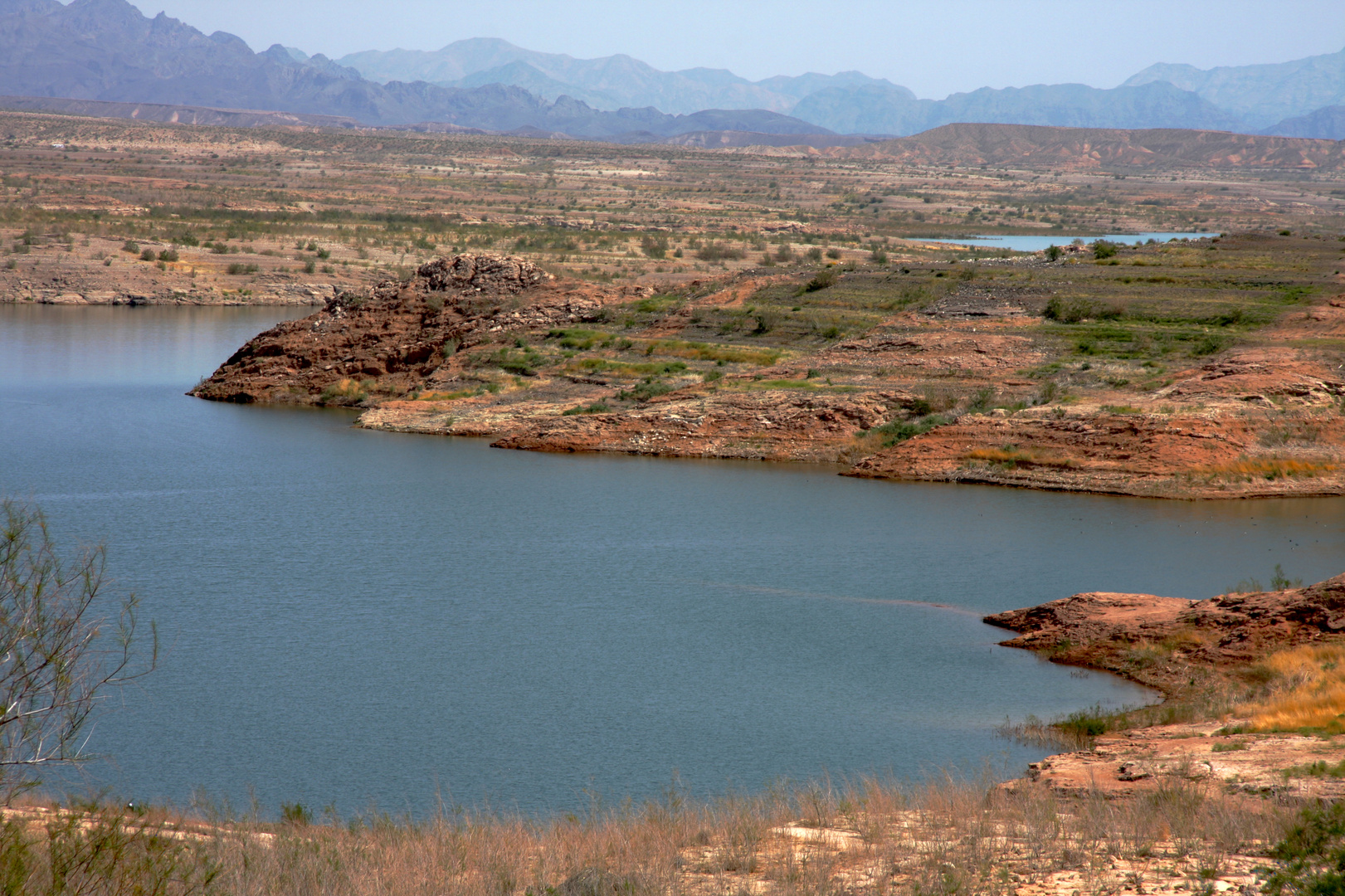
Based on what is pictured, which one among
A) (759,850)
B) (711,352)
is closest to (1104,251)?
(711,352)

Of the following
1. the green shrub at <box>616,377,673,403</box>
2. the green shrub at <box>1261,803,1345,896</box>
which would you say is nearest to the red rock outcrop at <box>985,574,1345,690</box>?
the green shrub at <box>1261,803,1345,896</box>

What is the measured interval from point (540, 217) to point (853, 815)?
9042 centimetres

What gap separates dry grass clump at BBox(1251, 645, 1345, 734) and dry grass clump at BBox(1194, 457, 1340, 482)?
12.1 metres

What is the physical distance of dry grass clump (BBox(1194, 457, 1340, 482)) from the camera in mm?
25859

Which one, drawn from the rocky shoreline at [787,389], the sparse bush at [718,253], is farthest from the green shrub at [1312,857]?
the sparse bush at [718,253]

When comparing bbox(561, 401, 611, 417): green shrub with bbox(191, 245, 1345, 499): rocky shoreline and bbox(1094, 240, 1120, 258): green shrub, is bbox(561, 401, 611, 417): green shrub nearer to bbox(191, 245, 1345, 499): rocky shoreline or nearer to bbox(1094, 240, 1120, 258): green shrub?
bbox(191, 245, 1345, 499): rocky shoreline

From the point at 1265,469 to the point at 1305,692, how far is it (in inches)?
573

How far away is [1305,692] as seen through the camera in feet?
42.6

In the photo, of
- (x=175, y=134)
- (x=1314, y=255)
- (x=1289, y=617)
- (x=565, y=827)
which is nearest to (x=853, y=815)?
(x=565, y=827)

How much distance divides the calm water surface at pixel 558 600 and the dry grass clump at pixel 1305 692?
1848 millimetres

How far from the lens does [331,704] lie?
46.3 feet

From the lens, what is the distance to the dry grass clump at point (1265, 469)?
1018 inches

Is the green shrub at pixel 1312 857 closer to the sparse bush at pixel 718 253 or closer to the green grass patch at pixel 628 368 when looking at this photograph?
the green grass patch at pixel 628 368

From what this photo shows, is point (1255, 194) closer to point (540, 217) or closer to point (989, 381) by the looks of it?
point (540, 217)
